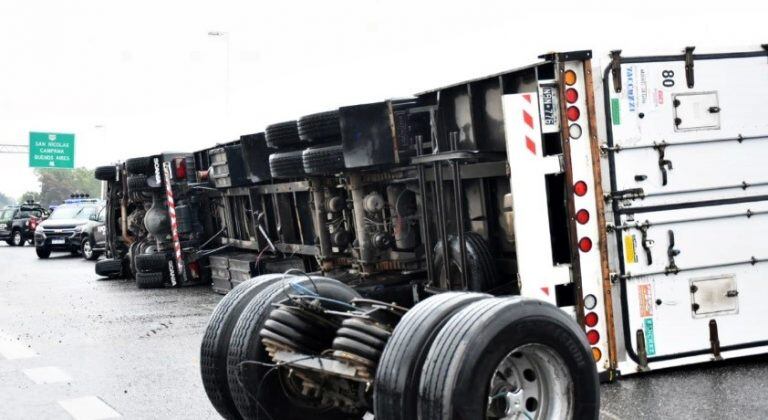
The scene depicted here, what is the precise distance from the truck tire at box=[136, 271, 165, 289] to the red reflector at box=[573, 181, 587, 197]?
12779 mm

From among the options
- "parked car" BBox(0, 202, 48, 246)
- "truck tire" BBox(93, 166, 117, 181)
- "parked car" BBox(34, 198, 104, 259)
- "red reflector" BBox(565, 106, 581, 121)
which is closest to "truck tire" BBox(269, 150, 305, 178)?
"red reflector" BBox(565, 106, 581, 121)

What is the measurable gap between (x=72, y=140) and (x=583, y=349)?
203ft

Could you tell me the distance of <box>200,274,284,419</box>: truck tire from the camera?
633 centimetres

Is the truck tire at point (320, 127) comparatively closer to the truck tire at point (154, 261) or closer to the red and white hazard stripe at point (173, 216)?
the red and white hazard stripe at point (173, 216)

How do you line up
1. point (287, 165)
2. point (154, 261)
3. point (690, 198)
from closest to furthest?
point (690, 198)
point (287, 165)
point (154, 261)

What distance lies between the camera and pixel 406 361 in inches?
192

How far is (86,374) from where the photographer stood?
380 inches

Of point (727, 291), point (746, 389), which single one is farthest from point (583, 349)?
point (727, 291)

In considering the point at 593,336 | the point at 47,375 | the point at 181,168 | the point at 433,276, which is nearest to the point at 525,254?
the point at 593,336

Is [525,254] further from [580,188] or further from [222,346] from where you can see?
[222,346]

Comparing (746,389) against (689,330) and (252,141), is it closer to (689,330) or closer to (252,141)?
(689,330)

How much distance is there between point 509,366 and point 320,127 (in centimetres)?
660

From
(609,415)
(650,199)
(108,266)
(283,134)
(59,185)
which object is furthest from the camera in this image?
(59,185)

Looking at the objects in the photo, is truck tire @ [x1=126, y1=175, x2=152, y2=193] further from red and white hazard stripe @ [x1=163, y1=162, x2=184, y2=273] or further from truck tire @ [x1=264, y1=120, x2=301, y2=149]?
truck tire @ [x1=264, y1=120, x2=301, y2=149]
